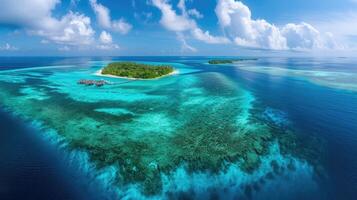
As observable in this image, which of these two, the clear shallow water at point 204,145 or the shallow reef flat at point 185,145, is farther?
the shallow reef flat at point 185,145

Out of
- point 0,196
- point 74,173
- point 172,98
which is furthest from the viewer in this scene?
point 172,98

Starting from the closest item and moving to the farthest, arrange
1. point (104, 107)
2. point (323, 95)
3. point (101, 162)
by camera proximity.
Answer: point (101, 162) < point (104, 107) < point (323, 95)

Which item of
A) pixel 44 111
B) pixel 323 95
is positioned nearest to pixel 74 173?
pixel 44 111

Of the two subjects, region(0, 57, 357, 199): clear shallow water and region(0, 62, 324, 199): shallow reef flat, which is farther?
region(0, 62, 324, 199): shallow reef flat

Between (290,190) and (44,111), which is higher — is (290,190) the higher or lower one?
the lower one

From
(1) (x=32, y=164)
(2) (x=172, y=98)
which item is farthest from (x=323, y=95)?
(1) (x=32, y=164)

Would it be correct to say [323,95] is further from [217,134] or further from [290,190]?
[290,190]

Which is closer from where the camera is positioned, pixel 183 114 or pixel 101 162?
pixel 101 162
